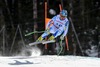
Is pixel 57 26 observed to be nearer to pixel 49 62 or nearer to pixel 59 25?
pixel 59 25

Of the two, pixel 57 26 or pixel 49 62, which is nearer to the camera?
pixel 49 62

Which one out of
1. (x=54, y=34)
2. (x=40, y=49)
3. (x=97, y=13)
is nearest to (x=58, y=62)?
(x=54, y=34)

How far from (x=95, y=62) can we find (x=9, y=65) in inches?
106

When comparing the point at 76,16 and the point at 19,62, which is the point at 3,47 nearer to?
the point at 76,16

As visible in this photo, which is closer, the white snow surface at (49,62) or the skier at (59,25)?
the white snow surface at (49,62)

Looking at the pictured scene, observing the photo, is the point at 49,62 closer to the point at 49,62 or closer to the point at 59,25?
the point at 49,62

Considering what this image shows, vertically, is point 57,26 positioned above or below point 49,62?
above

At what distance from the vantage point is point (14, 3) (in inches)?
822

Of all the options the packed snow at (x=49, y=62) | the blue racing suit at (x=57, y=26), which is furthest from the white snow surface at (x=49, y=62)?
the blue racing suit at (x=57, y=26)

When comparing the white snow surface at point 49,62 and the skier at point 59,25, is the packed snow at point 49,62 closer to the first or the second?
the white snow surface at point 49,62

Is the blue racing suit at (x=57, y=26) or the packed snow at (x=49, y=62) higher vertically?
the blue racing suit at (x=57, y=26)

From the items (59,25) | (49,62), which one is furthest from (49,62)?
(59,25)

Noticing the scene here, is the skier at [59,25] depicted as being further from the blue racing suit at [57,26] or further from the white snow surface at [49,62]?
the white snow surface at [49,62]

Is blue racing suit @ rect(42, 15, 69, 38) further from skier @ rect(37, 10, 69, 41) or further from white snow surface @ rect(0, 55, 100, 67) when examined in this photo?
white snow surface @ rect(0, 55, 100, 67)
